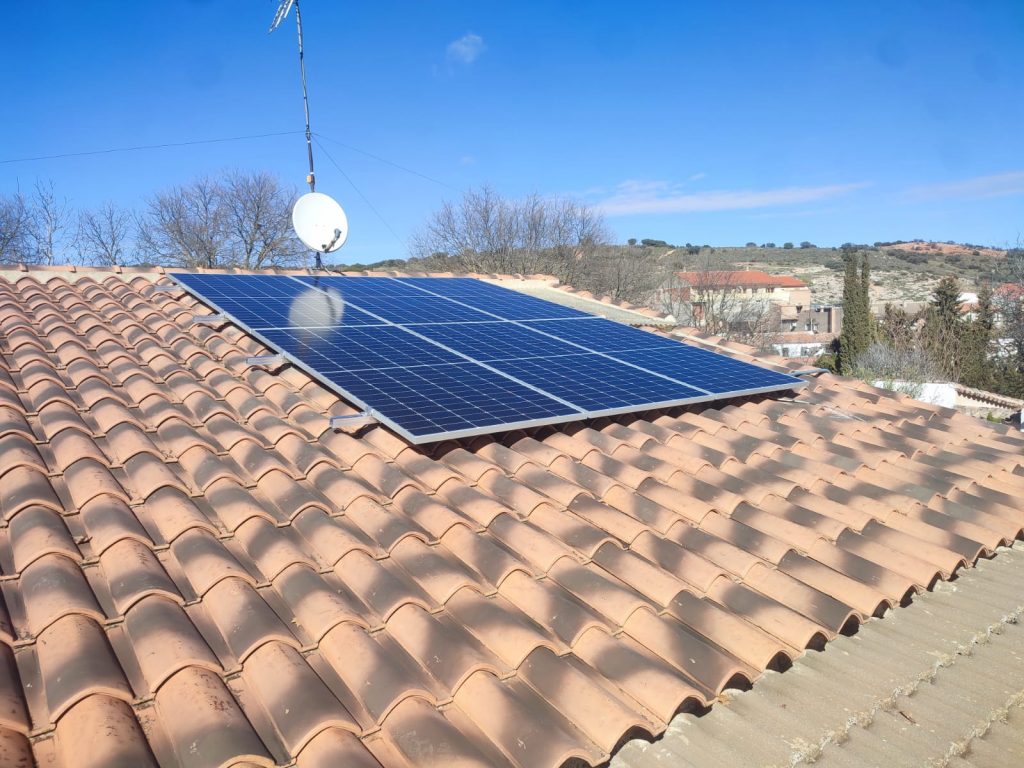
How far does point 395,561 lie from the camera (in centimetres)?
388

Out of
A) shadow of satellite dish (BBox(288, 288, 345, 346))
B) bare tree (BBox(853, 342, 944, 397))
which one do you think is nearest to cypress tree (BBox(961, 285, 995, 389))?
bare tree (BBox(853, 342, 944, 397))

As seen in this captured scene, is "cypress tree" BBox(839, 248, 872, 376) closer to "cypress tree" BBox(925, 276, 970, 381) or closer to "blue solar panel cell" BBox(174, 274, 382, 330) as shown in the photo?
"cypress tree" BBox(925, 276, 970, 381)

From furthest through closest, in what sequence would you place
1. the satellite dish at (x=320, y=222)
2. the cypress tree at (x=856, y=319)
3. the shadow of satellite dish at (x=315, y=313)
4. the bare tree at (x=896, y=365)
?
the cypress tree at (x=856, y=319) → the bare tree at (x=896, y=365) → the satellite dish at (x=320, y=222) → the shadow of satellite dish at (x=315, y=313)

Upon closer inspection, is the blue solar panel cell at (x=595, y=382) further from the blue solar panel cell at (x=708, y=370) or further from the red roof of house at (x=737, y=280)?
the red roof of house at (x=737, y=280)

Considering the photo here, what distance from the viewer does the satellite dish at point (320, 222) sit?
12.2m

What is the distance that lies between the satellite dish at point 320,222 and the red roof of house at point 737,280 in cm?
3937

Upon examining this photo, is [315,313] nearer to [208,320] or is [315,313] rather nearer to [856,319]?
[208,320]

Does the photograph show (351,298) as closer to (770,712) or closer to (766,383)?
(766,383)

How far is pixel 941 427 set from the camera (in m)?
7.63

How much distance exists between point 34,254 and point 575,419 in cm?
4297

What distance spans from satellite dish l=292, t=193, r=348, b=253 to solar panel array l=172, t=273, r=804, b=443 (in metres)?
1.56

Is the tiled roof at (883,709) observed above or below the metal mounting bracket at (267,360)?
below

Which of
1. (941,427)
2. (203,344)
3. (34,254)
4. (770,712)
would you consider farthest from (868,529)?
(34,254)

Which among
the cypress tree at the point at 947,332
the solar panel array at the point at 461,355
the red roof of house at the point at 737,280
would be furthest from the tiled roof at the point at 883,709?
the red roof of house at the point at 737,280
